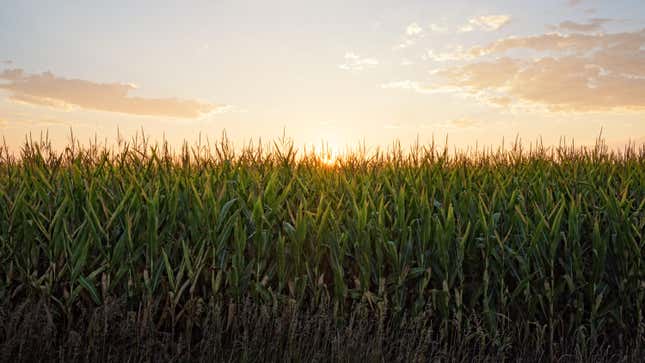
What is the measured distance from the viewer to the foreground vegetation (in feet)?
14.8

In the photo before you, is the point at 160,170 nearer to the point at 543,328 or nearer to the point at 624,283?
the point at 543,328

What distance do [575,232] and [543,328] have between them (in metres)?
1.01

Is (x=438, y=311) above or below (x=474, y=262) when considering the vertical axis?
below

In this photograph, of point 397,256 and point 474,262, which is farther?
point 474,262

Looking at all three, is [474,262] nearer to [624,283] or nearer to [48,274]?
[624,283]

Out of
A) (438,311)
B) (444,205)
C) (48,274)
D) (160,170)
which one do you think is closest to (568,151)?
(444,205)

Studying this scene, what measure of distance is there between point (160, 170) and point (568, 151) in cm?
750

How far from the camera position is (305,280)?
15.4 feet

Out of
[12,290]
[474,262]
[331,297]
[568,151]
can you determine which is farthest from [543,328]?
[568,151]

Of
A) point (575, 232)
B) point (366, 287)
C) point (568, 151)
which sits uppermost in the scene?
point (568, 151)

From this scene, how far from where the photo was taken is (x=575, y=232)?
17.5ft

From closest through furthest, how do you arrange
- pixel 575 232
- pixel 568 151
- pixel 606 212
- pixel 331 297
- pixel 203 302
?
pixel 203 302 < pixel 331 297 < pixel 575 232 < pixel 606 212 < pixel 568 151

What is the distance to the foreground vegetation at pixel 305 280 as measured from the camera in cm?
450

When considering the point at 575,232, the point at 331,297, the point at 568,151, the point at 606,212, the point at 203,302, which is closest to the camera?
the point at 203,302
